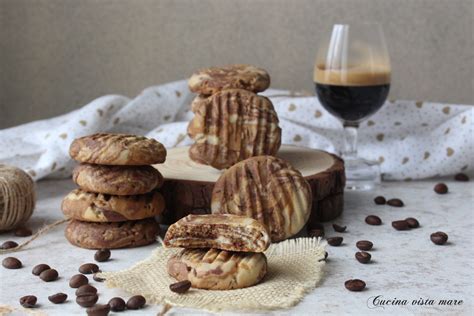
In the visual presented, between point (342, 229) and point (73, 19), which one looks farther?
point (73, 19)

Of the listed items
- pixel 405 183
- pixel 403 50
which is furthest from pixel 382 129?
pixel 403 50

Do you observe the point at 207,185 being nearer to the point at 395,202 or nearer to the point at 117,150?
the point at 117,150

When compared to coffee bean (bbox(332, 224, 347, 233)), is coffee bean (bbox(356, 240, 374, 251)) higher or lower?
higher

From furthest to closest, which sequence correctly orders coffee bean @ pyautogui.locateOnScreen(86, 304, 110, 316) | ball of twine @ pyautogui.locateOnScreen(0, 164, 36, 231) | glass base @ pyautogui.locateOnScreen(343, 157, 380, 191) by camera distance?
glass base @ pyautogui.locateOnScreen(343, 157, 380, 191), ball of twine @ pyautogui.locateOnScreen(0, 164, 36, 231), coffee bean @ pyautogui.locateOnScreen(86, 304, 110, 316)

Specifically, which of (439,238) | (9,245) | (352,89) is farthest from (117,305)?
(352,89)

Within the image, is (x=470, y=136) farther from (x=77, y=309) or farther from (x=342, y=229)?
(x=77, y=309)

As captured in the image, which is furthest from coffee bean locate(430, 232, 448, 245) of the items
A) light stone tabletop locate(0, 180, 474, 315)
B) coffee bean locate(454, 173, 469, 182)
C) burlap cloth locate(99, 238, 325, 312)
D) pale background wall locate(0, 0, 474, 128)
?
pale background wall locate(0, 0, 474, 128)

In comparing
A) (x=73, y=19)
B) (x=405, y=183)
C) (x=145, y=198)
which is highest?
(x=73, y=19)

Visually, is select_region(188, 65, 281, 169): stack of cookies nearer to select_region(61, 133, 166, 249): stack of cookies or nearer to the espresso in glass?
select_region(61, 133, 166, 249): stack of cookies
